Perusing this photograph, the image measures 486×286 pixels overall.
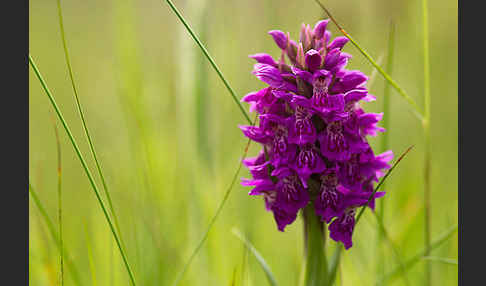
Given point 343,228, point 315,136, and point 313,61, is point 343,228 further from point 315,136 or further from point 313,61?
point 313,61

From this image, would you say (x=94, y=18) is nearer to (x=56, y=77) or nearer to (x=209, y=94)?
(x=56, y=77)

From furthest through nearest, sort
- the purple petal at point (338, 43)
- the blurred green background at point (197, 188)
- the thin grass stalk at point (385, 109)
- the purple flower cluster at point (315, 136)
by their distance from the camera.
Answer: the blurred green background at point (197, 188) → the thin grass stalk at point (385, 109) → the purple petal at point (338, 43) → the purple flower cluster at point (315, 136)

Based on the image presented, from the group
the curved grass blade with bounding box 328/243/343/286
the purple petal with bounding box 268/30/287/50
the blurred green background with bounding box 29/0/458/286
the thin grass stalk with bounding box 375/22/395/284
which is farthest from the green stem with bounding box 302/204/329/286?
the purple petal with bounding box 268/30/287/50

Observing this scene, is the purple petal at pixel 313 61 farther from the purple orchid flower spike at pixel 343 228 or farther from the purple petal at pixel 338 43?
the purple orchid flower spike at pixel 343 228

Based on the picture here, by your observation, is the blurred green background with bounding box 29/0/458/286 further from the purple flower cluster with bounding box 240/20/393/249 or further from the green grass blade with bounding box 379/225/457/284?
the purple flower cluster with bounding box 240/20/393/249

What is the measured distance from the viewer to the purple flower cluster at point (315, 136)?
152 centimetres

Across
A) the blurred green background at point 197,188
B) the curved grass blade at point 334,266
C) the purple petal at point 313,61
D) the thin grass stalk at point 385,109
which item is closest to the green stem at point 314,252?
the curved grass blade at point 334,266

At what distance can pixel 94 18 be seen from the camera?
7711 mm

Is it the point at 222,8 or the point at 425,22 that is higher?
the point at 222,8

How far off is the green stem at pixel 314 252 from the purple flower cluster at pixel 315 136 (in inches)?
2.3

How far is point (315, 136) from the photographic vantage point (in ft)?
5.00

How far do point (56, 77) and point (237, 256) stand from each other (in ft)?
14.9

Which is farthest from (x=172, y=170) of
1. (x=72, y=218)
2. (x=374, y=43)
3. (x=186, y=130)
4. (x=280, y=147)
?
(x=374, y=43)

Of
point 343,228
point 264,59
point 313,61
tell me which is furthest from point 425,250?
point 264,59
